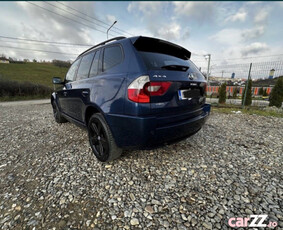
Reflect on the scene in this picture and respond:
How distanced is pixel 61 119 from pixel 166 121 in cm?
380

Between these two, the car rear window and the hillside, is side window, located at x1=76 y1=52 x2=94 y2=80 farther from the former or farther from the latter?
the hillside

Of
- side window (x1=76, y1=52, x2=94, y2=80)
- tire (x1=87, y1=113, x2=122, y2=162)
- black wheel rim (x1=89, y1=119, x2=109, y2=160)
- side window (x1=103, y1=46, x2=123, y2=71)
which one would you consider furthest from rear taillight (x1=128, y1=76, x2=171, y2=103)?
side window (x1=76, y1=52, x2=94, y2=80)

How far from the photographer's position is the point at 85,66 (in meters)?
2.60

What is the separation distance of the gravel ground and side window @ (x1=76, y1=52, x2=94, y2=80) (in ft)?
4.65

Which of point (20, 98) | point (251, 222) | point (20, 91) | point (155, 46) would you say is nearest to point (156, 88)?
point (155, 46)

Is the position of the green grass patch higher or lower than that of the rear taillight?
lower

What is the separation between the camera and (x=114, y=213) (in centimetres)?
131

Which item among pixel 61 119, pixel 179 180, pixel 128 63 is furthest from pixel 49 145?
pixel 179 180

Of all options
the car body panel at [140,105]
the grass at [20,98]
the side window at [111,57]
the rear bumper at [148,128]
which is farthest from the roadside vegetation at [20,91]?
the rear bumper at [148,128]

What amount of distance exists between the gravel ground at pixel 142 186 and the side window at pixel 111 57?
4.93 ft

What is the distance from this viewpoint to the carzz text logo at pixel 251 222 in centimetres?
119

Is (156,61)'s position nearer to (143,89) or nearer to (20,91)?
(143,89)

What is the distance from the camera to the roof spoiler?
1711mm

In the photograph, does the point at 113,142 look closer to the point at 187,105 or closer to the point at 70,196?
the point at 70,196
